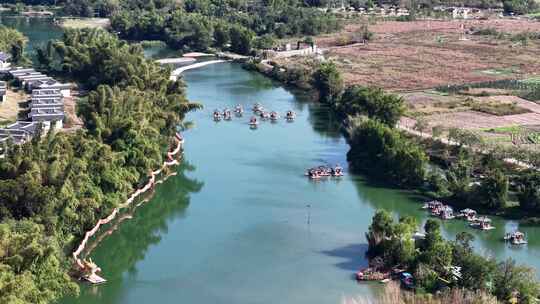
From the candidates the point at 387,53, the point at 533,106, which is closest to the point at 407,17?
the point at 387,53

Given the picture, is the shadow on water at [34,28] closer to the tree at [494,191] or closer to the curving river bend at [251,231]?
the curving river bend at [251,231]

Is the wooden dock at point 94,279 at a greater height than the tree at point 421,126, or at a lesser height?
lesser

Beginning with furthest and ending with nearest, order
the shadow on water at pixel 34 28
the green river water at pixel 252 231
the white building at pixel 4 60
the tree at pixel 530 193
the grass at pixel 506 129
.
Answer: the shadow on water at pixel 34 28 < the white building at pixel 4 60 < the grass at pixel 506 129 < the tree at pixel 530 193 < the green river water at pixel 252 231

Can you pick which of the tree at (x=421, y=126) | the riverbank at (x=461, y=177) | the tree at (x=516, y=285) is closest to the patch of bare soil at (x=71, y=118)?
the riverbank at (x=461, y=177)

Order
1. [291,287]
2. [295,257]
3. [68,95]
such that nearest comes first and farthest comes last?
1. [291,287]
2. [295,257]
3. [68,95]

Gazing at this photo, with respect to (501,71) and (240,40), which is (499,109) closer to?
(501,71)

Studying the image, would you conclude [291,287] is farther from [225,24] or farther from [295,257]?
[225,24]
